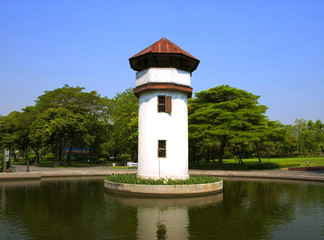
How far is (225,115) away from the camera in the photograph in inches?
1603

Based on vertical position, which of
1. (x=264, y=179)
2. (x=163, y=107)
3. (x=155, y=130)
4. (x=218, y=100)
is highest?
(x=218, y=100)

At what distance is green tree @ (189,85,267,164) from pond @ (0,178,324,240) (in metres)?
19.9

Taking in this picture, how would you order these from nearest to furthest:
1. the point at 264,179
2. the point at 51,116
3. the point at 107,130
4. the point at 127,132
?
the point at 264,179 → the point at 51,116 → the point at 127,132 → the point at 107,130

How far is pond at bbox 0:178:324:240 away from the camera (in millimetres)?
10812

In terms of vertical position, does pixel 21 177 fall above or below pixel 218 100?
below

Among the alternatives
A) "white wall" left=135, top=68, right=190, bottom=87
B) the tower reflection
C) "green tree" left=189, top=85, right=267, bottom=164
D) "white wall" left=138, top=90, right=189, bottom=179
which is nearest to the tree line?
"green tree" left=189, top=85, right=267, bottom=164

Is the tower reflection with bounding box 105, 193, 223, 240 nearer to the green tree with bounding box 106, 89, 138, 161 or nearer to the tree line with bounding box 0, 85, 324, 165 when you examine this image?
the tree line with bounding box 0, 85, 324, 165

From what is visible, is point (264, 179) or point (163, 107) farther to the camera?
point (264, 179)

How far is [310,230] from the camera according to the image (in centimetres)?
1156

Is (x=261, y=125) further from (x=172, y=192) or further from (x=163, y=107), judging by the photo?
(x=172, y=192)

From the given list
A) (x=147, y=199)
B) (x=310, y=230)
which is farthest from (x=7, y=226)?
(x=310, y=230)

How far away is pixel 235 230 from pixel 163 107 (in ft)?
43.8

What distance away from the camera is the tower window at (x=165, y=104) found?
2266 centimetres

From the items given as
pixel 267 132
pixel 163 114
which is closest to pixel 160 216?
pixel 163 114
